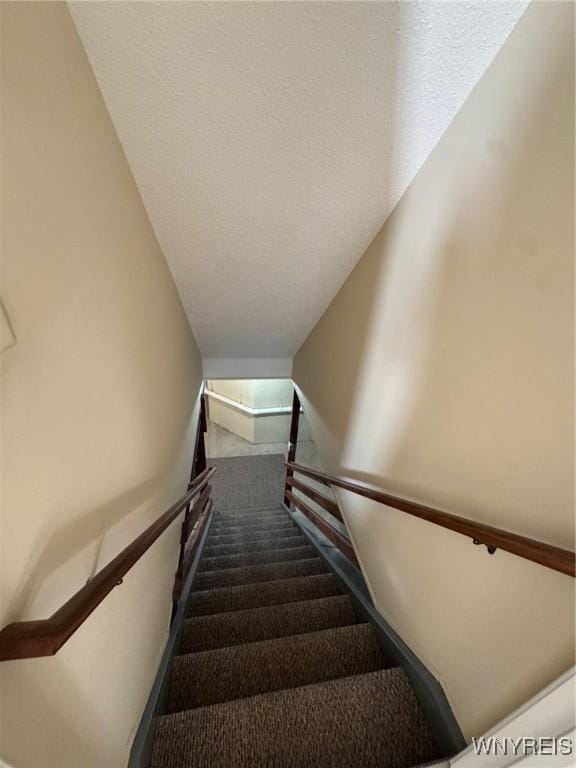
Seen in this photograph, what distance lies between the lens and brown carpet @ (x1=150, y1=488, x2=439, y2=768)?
0.98m

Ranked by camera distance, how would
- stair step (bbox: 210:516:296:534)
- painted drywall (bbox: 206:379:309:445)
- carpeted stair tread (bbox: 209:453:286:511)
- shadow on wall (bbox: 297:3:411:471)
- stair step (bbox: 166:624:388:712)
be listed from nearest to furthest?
shadow on wall (bbox: 297:3:411:471) < stair step (bbox: 166:624:388:712) < stair step (bbox: 210:516:296:534) < carpeted stair tread (bbox: 209:453:286:511) < painted drywall (bbox: 206:379:309:445)

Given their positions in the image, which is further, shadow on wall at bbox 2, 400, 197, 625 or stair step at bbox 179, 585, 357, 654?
stair step at bbox 179, 585, 357, 654

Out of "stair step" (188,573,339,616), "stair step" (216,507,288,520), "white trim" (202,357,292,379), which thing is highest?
"white trim" (202,357,292,379)

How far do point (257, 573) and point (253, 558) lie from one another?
27 cm

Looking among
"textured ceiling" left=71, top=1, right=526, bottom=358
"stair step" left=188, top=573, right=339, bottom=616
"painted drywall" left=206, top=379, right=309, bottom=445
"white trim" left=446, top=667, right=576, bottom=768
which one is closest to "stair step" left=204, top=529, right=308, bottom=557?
"stair step" left=188, top=573, right=339, bottom=616

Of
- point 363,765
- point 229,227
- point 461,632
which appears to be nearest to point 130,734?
point 363,765

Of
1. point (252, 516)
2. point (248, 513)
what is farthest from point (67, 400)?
point (248, 513)

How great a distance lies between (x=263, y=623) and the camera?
157 cm

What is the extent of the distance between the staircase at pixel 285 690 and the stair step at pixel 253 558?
354 millimetres

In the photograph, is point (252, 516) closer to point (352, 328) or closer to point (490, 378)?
point (352, 328)

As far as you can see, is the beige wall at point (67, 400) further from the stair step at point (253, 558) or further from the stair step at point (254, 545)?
the stair step at point (254, 545)

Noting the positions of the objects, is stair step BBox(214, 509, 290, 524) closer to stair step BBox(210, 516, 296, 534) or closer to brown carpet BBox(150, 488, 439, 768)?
stair step BBox(210, 516, 296, 534)

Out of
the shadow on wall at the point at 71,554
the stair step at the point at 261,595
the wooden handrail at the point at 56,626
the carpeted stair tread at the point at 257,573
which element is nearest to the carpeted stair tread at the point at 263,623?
the stair step at the point at 261,595

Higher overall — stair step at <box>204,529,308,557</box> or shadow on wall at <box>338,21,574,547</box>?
shadow on wall at <box>338,21,574,547</box>
